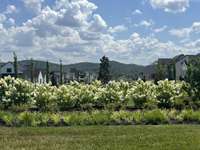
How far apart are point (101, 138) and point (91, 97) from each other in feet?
41.9

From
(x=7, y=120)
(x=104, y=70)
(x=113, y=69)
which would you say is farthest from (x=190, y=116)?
(x=113, y=69)

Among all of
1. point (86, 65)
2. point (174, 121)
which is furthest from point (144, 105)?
point (86, 65)

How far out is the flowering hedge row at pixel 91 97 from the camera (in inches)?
960

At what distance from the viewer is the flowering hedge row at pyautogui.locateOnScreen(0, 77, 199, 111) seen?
2439 cm

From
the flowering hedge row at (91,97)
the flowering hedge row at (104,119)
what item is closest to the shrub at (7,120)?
the flowering hedge row at (104,119)

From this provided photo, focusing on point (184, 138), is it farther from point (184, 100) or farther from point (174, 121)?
point (184, 100)

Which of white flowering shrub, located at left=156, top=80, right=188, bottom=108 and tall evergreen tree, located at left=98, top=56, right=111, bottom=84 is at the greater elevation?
tall evergreen tree, located at left=98, top=56, right=111, bottom=84

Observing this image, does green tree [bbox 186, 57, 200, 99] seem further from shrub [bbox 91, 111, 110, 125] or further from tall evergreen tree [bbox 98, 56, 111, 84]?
tall evergreen tree [bbox 98, 56, 111, 84]

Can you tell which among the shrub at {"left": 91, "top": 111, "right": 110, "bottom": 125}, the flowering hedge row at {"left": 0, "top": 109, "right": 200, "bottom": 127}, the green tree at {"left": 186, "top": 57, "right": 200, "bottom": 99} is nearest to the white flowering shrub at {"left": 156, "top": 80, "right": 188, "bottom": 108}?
the green tree at {"left": 186, "top": 57, "right": 200, "bottom": 99}

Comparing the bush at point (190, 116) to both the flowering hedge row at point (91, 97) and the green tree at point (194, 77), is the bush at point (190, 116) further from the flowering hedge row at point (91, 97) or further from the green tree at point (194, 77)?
the green tree at point (194, 77)

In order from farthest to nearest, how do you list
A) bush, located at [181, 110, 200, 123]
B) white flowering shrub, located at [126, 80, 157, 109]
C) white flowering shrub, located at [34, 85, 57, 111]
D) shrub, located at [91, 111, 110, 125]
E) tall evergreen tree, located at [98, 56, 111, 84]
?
tall evergreen tree, located at [98, 56, 111, 84] < white flowering shrub, located at [34, 85, 57, 111] < white flowering shrub, located at [126, 80, 157, 109] < bush, located at [181, 110, 200, 123] < shrub, located at [91, 111, 110, 125]

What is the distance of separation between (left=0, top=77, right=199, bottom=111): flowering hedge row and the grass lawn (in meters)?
8.92

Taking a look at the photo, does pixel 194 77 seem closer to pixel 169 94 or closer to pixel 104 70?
pixel 169 94

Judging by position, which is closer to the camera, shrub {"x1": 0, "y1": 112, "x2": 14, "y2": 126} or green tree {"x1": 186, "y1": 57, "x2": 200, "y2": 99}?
shrub {"x1": 0, "y1": 112, "x2": 14, "y2": 126}
